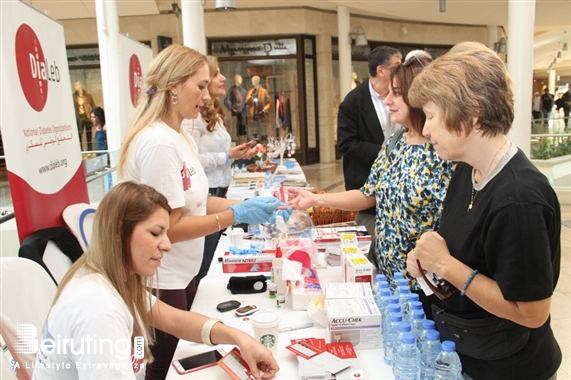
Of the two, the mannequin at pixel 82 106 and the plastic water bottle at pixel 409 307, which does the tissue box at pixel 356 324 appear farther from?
the mannequin at pixel 82 106

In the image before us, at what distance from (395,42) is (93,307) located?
44.6ft

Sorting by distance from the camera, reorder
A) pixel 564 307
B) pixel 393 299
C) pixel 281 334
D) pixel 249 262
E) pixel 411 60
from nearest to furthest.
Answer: pixel 393 299, pixel 281 334, pixel 411 60, pixel 249 262, pixel 564 307

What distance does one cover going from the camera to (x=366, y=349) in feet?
5.17

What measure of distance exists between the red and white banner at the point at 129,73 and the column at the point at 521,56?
164 inches

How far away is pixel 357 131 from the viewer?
3.51 metres

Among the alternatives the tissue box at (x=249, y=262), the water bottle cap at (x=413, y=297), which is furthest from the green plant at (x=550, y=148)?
the water bottle cap at (x=413, y=297)

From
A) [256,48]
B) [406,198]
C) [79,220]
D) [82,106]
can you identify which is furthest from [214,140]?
[82,106]

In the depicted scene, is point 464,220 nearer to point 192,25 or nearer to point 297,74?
point 192,25

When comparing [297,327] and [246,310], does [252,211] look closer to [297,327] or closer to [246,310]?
[246,310]

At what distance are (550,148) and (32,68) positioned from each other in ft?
23.5

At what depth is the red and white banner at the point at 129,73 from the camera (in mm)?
4762

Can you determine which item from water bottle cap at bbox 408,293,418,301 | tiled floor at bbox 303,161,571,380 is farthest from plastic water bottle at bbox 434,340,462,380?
tiled floor at bbox 303,161,571,380

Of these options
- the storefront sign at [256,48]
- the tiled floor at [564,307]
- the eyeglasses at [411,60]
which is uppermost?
the storefront sign at [256,48]

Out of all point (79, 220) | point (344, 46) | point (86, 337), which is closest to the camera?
point (86, 337)
